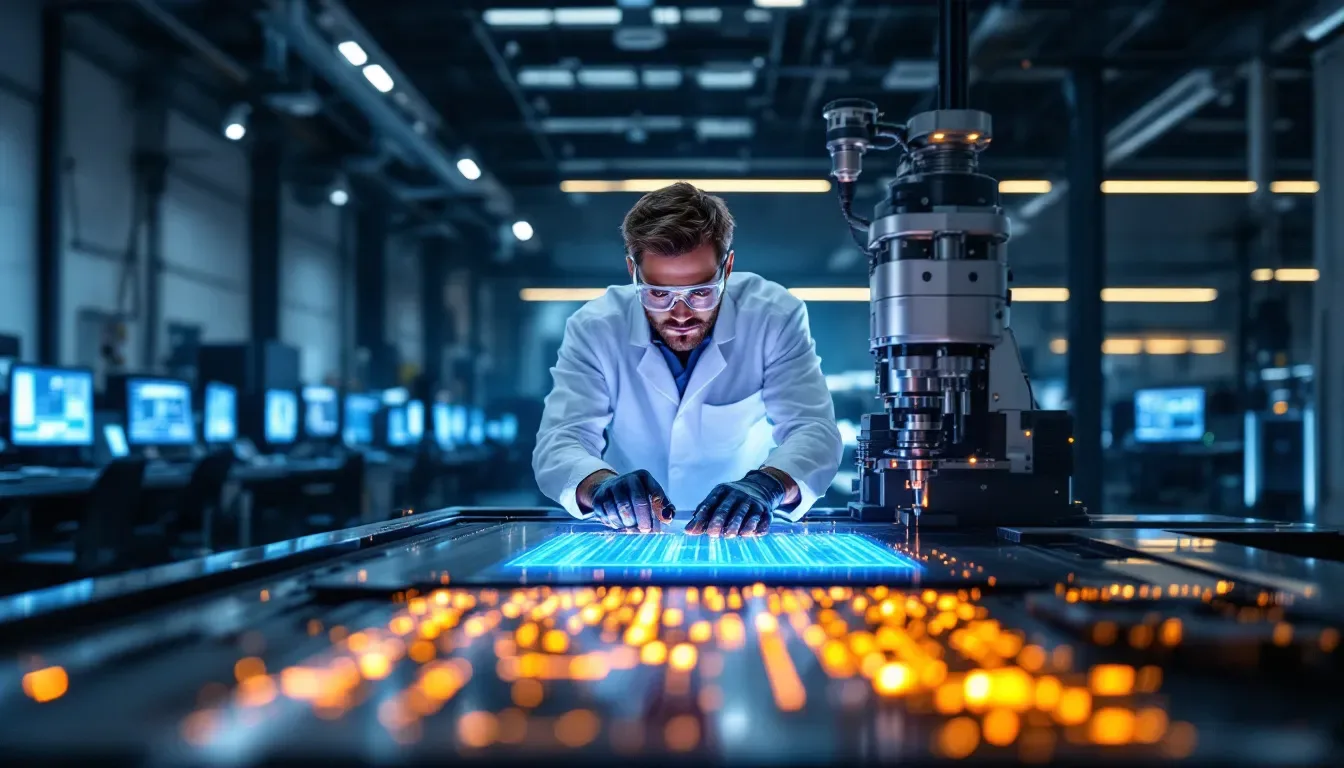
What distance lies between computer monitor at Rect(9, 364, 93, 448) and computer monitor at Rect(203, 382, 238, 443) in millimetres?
870

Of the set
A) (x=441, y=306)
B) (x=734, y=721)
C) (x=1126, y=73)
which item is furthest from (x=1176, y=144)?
(x=734, y=721)

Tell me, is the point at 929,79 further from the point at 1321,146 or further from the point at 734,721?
the point at 734,721

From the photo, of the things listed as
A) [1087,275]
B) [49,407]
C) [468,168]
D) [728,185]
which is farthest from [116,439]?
[728,185]

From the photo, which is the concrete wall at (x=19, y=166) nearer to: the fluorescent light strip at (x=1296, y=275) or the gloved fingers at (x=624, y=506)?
the gloved fingers at (x=624, y=506)

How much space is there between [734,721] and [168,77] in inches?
330

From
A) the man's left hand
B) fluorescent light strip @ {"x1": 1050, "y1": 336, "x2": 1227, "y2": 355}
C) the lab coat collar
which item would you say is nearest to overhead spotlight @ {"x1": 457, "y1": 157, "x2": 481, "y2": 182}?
the lab coat collar

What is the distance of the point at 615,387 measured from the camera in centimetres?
213

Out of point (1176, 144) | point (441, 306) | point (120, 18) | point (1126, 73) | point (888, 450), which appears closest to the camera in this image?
point (888, 450)

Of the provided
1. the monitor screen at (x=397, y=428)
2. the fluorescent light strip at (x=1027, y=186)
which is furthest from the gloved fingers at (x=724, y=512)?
the fluorescent light strip at (x=1027, y=186)

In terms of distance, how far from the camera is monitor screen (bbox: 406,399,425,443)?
926 cm

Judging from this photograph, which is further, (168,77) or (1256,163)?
(168,77)

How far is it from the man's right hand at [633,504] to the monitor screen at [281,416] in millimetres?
5556

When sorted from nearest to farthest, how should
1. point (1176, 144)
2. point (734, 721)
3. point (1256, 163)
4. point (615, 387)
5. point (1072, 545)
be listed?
point (734, 721), point (1072, 545), point (615, 387), point (1256, 163), point (1176, 144)

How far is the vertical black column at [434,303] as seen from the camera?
470 inches
